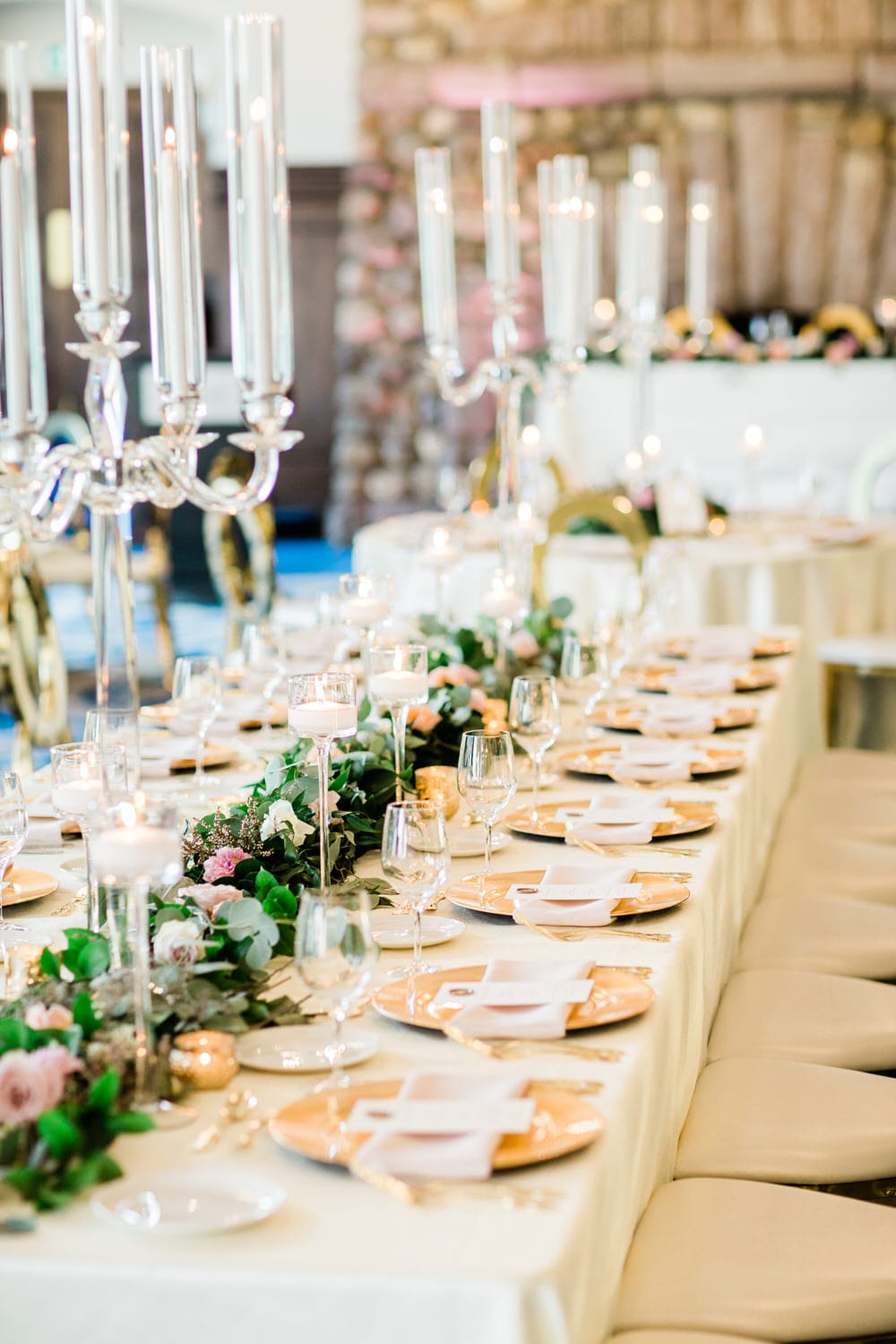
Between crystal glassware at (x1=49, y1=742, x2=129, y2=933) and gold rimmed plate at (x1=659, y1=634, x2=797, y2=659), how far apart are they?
2069 millimetres

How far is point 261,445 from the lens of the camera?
1.77 meters

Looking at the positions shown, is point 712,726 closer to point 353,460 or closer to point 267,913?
point 267,913

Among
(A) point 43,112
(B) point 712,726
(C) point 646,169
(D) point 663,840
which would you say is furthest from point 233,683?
(A) point 43,112

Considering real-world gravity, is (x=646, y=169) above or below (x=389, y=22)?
below

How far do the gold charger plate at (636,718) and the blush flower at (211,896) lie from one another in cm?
140

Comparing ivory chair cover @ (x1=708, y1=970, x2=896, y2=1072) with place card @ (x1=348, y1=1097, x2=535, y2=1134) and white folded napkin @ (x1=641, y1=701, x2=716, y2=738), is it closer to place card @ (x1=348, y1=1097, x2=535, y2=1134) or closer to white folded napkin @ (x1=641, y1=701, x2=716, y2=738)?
white folded napkin @ (x1=641, y1=701, x2=716, y2=738)

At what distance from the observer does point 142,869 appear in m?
1.42

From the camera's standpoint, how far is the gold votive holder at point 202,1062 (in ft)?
4.95

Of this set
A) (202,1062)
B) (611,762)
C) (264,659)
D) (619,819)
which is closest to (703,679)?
(611,762)

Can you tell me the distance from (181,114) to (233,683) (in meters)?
1.96

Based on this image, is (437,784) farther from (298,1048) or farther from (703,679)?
(703,679)

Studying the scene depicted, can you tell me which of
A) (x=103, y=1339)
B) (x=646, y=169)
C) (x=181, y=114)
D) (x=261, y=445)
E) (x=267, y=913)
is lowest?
(x=103, y=1339)

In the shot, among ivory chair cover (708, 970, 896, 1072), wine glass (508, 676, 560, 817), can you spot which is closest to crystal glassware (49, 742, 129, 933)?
wine glass (508, 676, 560, 817)

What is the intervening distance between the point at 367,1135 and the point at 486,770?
0.71 meters
